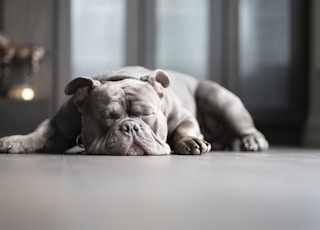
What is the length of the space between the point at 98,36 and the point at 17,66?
55 cm

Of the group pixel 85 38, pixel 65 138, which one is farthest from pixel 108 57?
pixel 65 138

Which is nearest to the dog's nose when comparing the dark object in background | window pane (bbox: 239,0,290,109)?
the dark object in background

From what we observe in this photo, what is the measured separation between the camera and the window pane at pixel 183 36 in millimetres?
3986

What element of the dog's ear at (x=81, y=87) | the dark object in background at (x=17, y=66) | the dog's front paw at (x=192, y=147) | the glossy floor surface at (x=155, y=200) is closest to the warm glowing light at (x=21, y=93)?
the dark object in background at (x=17, y=66)

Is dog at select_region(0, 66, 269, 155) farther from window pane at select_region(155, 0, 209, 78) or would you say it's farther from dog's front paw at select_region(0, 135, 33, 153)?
window pane at select_region(155, 0, 209, 78)

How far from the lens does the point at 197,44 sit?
13.1 ft

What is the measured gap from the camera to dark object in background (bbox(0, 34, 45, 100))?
379 centimetres

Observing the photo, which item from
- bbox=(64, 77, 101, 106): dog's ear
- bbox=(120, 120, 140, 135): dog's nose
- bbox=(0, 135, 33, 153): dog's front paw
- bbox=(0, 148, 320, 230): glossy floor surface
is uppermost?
bbox=(64, 77, 101, 106): dog's ear

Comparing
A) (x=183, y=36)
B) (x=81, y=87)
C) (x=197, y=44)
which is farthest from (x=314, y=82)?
(x=81, y=87)

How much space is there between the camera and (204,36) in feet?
13.1

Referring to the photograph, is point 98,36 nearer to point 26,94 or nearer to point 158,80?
point 26,94

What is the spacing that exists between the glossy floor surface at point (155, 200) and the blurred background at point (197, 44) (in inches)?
107

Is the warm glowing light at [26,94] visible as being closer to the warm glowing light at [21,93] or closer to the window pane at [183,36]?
the warm glowing light at [21,93]

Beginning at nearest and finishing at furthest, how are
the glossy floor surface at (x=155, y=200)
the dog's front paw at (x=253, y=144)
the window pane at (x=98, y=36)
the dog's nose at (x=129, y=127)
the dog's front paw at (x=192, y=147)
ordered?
1. the glossy floor surface at (x=155, y=200)
2. the dog's nose at (x=129, y=127)
3. the dog's front paw at (x=192, y=147)
4. the dog's front paw at (x=253, y=144)
5. the window pane at (x=98, y=36)
